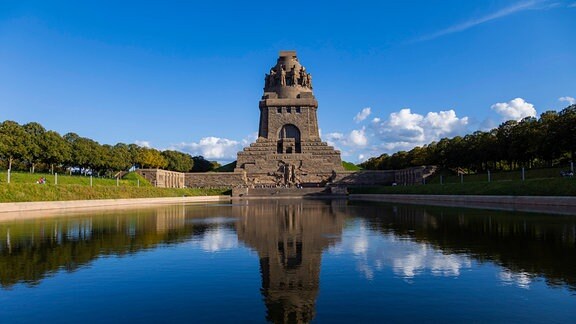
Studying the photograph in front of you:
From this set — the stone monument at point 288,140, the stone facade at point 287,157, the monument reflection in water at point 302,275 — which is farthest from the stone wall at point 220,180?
the monument reflection in water at point 302,275

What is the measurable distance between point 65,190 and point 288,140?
47.0 m

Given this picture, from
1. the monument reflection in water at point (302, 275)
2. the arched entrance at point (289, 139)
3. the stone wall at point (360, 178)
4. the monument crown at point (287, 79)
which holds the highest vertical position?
the monument crown at point (287, 79)

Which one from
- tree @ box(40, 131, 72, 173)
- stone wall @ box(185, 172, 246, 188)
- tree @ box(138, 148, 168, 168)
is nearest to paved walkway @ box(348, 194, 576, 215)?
stone wall @ box(185, 172, 246, 188)

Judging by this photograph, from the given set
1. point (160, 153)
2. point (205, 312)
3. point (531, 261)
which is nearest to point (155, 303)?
point (205, 312)

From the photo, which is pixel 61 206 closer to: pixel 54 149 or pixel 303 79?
pixel 54 149

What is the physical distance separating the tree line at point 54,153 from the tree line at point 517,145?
136 ft

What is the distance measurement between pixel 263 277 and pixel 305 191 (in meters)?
52.0

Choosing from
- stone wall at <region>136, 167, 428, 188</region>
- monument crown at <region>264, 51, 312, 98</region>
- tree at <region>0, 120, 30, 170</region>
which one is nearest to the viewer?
tree at <region>0, 120, 30, 170</region>

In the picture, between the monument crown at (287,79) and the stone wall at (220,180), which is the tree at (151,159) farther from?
the monument crown at (287,79)

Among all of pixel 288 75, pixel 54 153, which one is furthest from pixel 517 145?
pixel 54 153

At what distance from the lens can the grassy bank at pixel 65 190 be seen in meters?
30.2

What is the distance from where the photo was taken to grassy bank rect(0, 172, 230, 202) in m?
30.2

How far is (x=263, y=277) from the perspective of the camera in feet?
28.8

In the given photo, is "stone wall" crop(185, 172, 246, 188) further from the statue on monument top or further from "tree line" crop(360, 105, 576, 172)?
"tree line" crop(360, 105, 576, 172)
